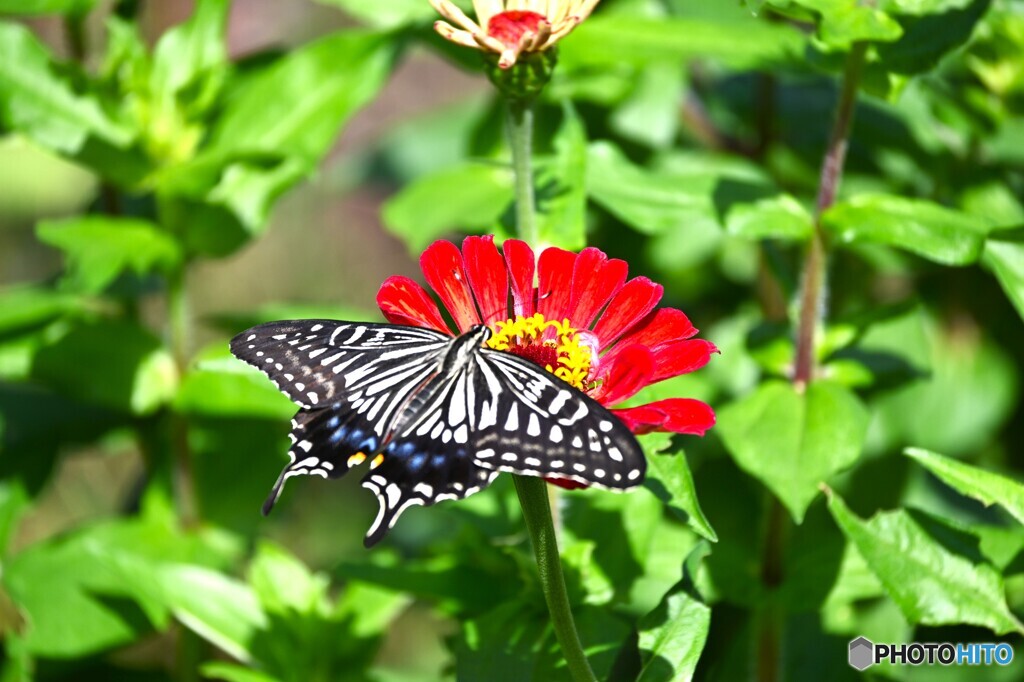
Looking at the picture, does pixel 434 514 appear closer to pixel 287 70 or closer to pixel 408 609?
pixel 408 609

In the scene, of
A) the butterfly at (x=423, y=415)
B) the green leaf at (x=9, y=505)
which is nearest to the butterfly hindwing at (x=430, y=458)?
the butterfly at (x=423, y=415)

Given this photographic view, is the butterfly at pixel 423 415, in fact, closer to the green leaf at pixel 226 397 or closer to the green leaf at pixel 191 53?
the green leaf at pixel 226 397

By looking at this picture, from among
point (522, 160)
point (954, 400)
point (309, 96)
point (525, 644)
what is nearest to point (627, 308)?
point (522, 160)

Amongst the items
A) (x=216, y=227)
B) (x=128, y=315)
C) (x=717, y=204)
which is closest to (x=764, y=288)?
(x=717, y=204)

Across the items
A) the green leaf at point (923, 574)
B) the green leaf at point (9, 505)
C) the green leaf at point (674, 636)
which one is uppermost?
the green leaf at point (674, 636)

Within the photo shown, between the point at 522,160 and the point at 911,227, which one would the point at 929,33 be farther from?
the point at 522,160

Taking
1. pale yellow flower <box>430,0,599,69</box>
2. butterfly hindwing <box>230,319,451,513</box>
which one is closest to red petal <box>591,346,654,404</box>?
butterfly hindwing <box>230,319,451,513</box>
